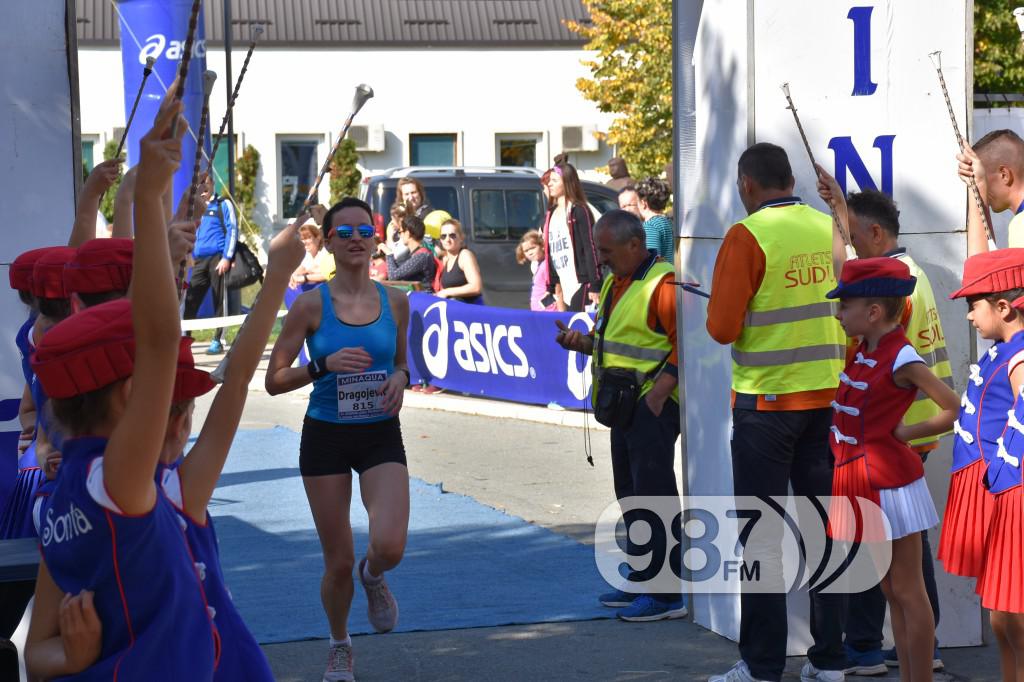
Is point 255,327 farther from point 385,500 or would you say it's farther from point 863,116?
point 863,116

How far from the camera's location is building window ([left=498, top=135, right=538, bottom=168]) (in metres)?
33.5

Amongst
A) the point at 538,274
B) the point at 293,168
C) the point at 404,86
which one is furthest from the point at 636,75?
the point at 538,274

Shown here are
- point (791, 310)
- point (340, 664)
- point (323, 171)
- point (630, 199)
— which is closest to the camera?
point (323, 171)

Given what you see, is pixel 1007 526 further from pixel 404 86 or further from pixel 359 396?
pixel 404 86

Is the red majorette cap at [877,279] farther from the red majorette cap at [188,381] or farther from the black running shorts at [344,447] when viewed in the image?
the red majorette cap at [188,381]

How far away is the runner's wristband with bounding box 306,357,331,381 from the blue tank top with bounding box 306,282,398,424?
0.03 m

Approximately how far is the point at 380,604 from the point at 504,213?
14.2 meters

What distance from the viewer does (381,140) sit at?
3247cm

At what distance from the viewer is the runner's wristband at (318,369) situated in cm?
597

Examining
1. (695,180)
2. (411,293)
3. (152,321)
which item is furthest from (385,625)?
(411,293)

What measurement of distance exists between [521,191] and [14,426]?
13.8 meters

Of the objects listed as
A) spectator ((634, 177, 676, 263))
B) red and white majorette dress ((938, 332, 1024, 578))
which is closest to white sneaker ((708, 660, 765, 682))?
red and white majorette dress ((938, 332, 1024, 578))

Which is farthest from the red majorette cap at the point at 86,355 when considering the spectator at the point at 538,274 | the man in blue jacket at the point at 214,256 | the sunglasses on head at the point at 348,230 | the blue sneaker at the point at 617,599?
the man in blue jacket at the point at 214,256

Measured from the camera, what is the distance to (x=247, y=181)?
32344 millimetres
